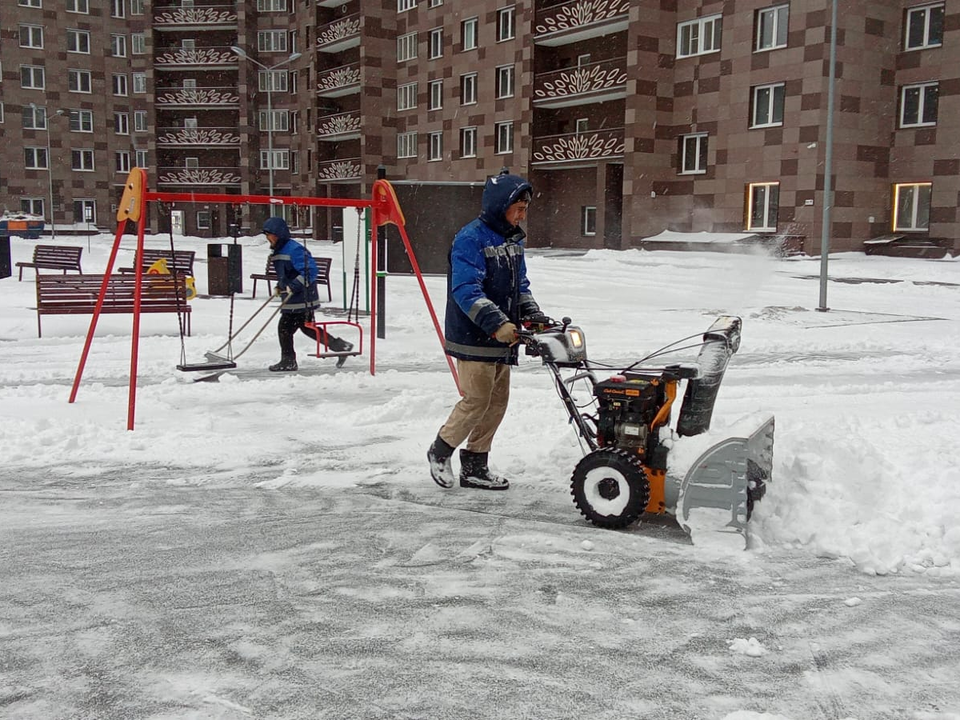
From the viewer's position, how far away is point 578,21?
33.3 m

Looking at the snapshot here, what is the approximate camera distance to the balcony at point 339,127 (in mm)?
45781

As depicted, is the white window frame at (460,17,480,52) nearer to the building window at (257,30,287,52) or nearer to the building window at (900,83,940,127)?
the building window at (900,83,940,127)

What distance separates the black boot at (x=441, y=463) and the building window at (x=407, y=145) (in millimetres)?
40262

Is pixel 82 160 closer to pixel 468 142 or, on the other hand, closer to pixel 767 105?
pixel 468 142

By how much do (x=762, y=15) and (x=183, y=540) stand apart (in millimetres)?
28844

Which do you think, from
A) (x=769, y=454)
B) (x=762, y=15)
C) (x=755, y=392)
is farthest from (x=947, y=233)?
(x=769, y=454)

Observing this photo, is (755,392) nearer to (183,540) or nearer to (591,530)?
(591,530)

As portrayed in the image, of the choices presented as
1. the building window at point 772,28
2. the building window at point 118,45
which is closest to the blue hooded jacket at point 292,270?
the building window at point 772,28

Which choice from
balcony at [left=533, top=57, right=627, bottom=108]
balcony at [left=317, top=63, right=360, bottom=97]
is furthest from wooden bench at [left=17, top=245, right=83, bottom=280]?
balcony at [left=317, top=63, right=360, bottom=97]

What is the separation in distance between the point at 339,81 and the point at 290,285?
3985 centimetres

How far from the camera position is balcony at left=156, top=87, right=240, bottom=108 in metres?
55.4

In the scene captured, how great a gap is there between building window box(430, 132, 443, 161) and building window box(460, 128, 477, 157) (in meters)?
1.84

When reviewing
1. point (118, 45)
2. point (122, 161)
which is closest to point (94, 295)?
point (122, 161)

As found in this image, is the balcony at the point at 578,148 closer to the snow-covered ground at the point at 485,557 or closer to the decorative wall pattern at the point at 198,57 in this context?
the snow-covered ground at the point at 485,557
